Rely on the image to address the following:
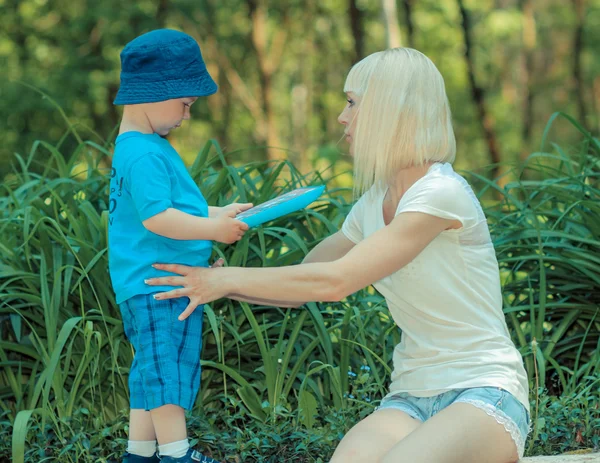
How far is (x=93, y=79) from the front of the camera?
14.4 meters

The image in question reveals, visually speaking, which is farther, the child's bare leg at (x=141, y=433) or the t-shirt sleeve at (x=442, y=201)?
the child's bare leg at (x=141, y=433)

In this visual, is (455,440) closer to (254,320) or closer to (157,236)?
(157,236)

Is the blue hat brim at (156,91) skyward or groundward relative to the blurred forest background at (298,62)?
skyward

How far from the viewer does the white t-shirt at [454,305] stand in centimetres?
227

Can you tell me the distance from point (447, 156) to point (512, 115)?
2448 cm

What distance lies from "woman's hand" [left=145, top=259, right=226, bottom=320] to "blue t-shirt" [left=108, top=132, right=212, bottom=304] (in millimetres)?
119

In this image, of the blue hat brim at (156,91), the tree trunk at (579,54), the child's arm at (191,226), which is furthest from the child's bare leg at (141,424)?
the tree trunk at (579,54)

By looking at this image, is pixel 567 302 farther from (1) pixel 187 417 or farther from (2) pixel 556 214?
(1) pixel 187 417

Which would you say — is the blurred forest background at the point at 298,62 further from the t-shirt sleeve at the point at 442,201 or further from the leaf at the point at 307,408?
the t-shirt sleeve at the point at 442,201

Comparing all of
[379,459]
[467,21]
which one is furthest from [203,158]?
[467,21]

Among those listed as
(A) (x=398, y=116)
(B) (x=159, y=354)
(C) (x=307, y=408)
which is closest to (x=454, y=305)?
(A) (x=398, y=116)

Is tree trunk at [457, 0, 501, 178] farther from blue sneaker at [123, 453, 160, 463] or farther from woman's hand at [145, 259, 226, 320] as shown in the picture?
woman's hand at [145, 259, 226, 320]

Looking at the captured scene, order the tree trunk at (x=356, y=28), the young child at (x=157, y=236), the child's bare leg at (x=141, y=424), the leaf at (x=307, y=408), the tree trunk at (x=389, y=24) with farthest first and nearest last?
1. the tree trunk at (x=356, y=28)
2. the tree trunk at (x=389, y=24)
3. the leaf at (x=307, y=408)
4. the child's bare leg at (x=141, y=424)
5. the young child at (x=157, y=236)

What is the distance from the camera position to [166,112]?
8.28 feet
